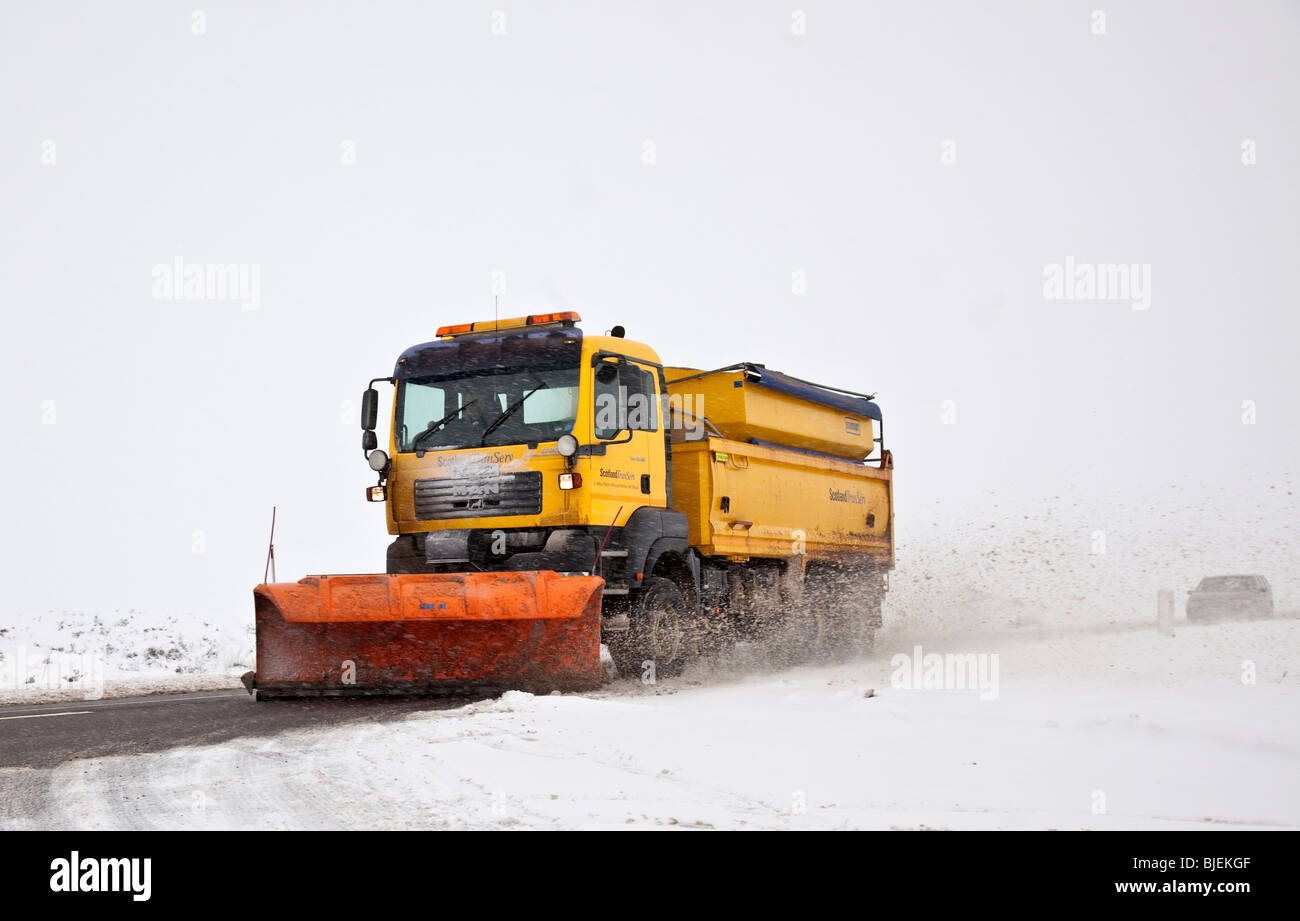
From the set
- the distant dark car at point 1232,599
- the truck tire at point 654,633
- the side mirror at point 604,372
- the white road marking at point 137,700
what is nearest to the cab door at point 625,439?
the side mirror at point 604,372

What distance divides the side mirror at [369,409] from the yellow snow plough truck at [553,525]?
21 mm

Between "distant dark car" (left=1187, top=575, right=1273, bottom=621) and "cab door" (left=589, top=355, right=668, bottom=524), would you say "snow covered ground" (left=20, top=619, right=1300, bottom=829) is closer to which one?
"cab door" (left=589, top=355, right=668, bottom=524)

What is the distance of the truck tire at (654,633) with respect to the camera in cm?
1149

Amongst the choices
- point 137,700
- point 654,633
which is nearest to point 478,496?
point 654,633

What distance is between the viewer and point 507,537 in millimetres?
11086

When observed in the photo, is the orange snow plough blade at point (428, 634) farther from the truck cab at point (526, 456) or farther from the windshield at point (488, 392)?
the windshield at point (488, 392)

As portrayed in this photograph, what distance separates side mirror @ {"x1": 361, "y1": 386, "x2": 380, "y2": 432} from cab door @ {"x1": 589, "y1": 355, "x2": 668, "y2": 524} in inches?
86.3

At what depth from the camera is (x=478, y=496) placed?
11188mm

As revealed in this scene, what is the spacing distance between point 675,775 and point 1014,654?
821 centimetres

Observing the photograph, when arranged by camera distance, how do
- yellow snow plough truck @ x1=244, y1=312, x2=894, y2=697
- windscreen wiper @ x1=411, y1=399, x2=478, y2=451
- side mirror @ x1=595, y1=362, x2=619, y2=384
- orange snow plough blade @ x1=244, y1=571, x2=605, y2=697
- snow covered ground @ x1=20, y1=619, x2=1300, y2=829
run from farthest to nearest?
windscreen wiper @ x1=411, y1=399, x2=478, y2=451 < side mirror @ x1=595, y1=362, x2=619, y2=384 < yellow snow plough truck @ x1=244, y1=312, x2=894, y2=697 < orange snow plough blade @ x1=244, y1=571, x2=605, y2=697 < snow covered ground @ x1=20, y1=619, x2=1300, y2=829

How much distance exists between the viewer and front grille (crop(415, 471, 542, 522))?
1102cm

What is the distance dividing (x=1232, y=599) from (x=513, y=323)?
60.8 ft

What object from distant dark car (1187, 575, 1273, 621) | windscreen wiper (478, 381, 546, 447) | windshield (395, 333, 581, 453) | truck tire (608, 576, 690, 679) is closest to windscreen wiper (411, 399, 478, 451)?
windshield (395, 333, 581, 453)

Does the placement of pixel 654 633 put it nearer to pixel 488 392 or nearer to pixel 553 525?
pixel 553 525
